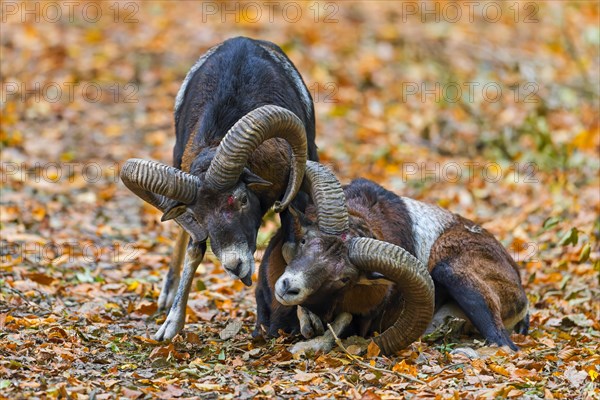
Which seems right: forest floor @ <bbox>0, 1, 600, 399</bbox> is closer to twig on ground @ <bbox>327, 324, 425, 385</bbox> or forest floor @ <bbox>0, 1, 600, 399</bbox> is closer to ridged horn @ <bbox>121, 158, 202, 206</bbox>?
twig on ground @ <bbox>327, 324, 425, 385</bbox>

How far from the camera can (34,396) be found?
6.61m

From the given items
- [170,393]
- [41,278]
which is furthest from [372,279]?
[41,278]

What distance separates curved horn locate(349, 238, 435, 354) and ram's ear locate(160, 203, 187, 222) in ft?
5.16

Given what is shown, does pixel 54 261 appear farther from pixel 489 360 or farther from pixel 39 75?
pixel 39 75


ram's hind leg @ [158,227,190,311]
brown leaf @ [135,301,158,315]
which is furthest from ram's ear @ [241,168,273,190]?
brown leaf @ [135,301,158,315]

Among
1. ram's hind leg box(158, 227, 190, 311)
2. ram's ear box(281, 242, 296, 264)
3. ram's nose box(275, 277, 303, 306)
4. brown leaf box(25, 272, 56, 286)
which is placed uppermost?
ram's ear box(281, 242, 296, 264)

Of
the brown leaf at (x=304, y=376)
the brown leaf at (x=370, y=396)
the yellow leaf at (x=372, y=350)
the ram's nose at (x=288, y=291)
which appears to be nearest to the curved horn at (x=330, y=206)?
the ram's nose at (x=288, y=291)

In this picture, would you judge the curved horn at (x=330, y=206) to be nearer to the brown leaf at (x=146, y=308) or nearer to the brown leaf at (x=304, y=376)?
the brown leaf at (x=304, y=376)

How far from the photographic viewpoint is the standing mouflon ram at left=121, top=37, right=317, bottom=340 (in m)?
8.14

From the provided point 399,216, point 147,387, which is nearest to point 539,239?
point 399,216

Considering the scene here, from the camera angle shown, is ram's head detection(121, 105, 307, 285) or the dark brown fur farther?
the dark brown fur

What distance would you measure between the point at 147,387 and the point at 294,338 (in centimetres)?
204

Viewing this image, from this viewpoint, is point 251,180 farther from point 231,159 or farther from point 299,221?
point 299,221

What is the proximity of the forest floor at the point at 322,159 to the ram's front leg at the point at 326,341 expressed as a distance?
0.11 m
